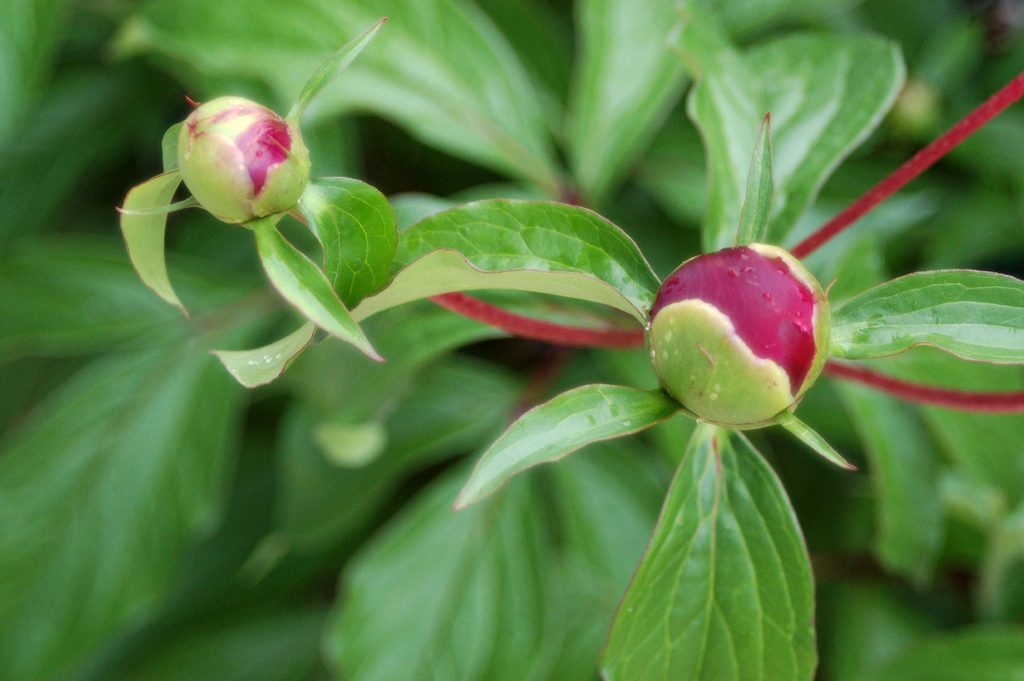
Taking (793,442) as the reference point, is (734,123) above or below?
above

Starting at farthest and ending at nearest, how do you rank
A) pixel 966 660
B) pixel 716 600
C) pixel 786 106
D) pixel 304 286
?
pixel 966 660
pixel 786 106
pixel 716 600
pixel 304 286

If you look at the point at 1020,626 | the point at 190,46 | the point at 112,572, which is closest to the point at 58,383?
the point at 112,572

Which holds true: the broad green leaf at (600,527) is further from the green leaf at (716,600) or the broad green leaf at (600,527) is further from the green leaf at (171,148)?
the green leaf at (171,148)

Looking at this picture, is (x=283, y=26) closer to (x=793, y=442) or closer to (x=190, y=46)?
(x=190, y=46)

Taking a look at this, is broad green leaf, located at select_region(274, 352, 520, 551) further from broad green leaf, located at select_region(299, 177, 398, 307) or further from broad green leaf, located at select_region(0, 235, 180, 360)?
broad green leaf, located at select_region(299, 177, 398, 307)

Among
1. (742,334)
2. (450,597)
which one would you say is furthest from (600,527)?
(742,334)

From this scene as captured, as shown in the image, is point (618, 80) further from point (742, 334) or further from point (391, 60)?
point (742, 334)
